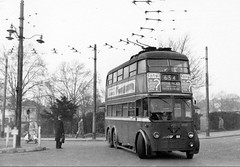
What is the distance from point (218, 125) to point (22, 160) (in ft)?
96.9

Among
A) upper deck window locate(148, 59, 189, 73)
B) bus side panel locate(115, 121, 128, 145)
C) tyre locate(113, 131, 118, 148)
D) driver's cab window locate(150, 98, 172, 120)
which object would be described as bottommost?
tyre locate(113, 131, 118, 148)

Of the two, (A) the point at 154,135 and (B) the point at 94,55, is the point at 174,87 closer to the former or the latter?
(A) the point at 154,135

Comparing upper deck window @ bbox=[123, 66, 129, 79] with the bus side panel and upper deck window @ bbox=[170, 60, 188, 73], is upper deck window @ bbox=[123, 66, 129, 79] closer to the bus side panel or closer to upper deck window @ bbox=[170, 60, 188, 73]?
the bus side panel

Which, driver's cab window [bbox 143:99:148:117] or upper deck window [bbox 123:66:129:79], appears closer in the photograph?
driver's cab window [bbox 143:99:148:117]

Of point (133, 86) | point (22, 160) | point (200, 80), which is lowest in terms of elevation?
point (22, 160)

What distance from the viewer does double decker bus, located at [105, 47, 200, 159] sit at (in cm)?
1248

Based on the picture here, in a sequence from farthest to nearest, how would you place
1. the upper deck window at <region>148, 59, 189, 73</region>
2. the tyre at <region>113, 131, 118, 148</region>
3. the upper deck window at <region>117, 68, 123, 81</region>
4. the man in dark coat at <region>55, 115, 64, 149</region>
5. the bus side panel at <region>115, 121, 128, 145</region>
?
the man in dark coat at <region>55, 115, 64, 149</region> < the tyre at <region>113, 131, 118, 148</region> < the upper deck window at <region>117, 68, 123, 81</region> < the bus side panel at <region>115, 121, 128, 145</region> < the upper deck window at <region>148, 59, 189, 73</region>

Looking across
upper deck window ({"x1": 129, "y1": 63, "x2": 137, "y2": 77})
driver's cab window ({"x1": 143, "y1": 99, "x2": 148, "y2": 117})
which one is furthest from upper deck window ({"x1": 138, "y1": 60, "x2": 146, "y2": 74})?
driver's cab window ({"x1": 143, "y1": 99, "x2": 148, "y2": 117})

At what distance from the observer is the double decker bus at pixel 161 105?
1248 centimetres

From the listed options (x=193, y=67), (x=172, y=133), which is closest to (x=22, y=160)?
(x=172, y=133)

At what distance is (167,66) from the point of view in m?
13.4

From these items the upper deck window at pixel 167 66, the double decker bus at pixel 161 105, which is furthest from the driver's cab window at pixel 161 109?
the upper deck window at pixel 167 66

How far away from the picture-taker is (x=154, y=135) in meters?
12.4

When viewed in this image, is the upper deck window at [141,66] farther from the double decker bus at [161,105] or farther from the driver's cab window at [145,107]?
the driver's cab window at [145,107]
